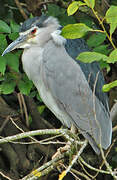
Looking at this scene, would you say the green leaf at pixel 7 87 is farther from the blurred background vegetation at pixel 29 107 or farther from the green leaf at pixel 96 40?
the green leaf at pixel 96 40

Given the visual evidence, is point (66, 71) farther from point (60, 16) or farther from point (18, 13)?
point (18, 13)

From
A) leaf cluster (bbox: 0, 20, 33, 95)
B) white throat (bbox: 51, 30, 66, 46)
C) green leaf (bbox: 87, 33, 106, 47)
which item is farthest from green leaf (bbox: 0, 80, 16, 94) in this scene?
green leaf (bbox: 87, 33, 106, 47)

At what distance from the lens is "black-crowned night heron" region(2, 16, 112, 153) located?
2.48m

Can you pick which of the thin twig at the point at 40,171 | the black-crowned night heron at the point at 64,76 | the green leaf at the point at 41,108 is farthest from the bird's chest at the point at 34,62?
the thin twig at the point at 40,171

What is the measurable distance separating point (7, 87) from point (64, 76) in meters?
0.38

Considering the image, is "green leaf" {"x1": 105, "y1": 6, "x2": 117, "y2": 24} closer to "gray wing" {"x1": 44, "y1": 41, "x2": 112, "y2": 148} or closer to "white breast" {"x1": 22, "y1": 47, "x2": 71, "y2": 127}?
"gray wing" {"x1": 44, "y1": 41, "x2": 112, "y2": 148}

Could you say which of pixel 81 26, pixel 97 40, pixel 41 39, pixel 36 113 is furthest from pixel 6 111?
pixel 81 26

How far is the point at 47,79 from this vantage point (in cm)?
252

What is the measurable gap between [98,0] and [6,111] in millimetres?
1081

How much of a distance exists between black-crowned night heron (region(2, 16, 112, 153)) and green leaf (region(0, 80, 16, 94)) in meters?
0.18

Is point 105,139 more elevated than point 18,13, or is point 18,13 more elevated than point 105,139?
point 18,13

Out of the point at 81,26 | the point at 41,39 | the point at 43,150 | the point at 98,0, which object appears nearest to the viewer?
the point at 81,26

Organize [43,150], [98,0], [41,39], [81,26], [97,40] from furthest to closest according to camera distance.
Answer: [43,150]
[98,0]
[41,39]
[97,40]
[81,26]

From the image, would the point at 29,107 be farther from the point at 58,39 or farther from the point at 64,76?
the point at 58,39
